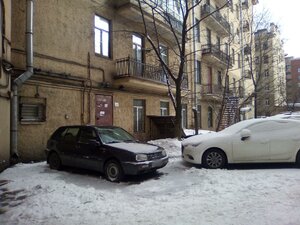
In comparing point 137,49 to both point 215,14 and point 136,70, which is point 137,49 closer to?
point 136,70

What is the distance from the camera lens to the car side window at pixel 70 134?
9133mm

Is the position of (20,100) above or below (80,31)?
below

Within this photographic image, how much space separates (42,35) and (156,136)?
858 centimetres

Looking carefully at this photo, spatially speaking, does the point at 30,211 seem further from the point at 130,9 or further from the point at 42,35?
the point at 130,9

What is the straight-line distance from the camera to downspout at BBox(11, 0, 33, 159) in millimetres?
10305

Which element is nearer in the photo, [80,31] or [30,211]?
[30,211]

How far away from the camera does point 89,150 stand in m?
8.45

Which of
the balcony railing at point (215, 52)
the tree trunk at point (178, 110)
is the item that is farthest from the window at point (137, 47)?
the balcony railing at point (215, 52)

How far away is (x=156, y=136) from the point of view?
17734 mm

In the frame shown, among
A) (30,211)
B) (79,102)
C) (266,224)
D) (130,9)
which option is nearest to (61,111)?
(79,102)

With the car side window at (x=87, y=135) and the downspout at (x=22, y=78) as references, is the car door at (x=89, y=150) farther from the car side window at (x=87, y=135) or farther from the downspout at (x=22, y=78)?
the downspout at (x=22, y=78)

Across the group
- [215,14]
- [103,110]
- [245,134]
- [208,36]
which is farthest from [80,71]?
[215,14]

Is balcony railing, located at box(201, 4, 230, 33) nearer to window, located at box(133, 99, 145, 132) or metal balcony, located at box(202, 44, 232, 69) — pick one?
metal balcony, located at box(202, 44, 232, 69)

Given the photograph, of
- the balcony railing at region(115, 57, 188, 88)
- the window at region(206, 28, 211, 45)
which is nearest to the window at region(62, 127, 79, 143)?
the balcony railing at region(115, 57, 188, 88)
